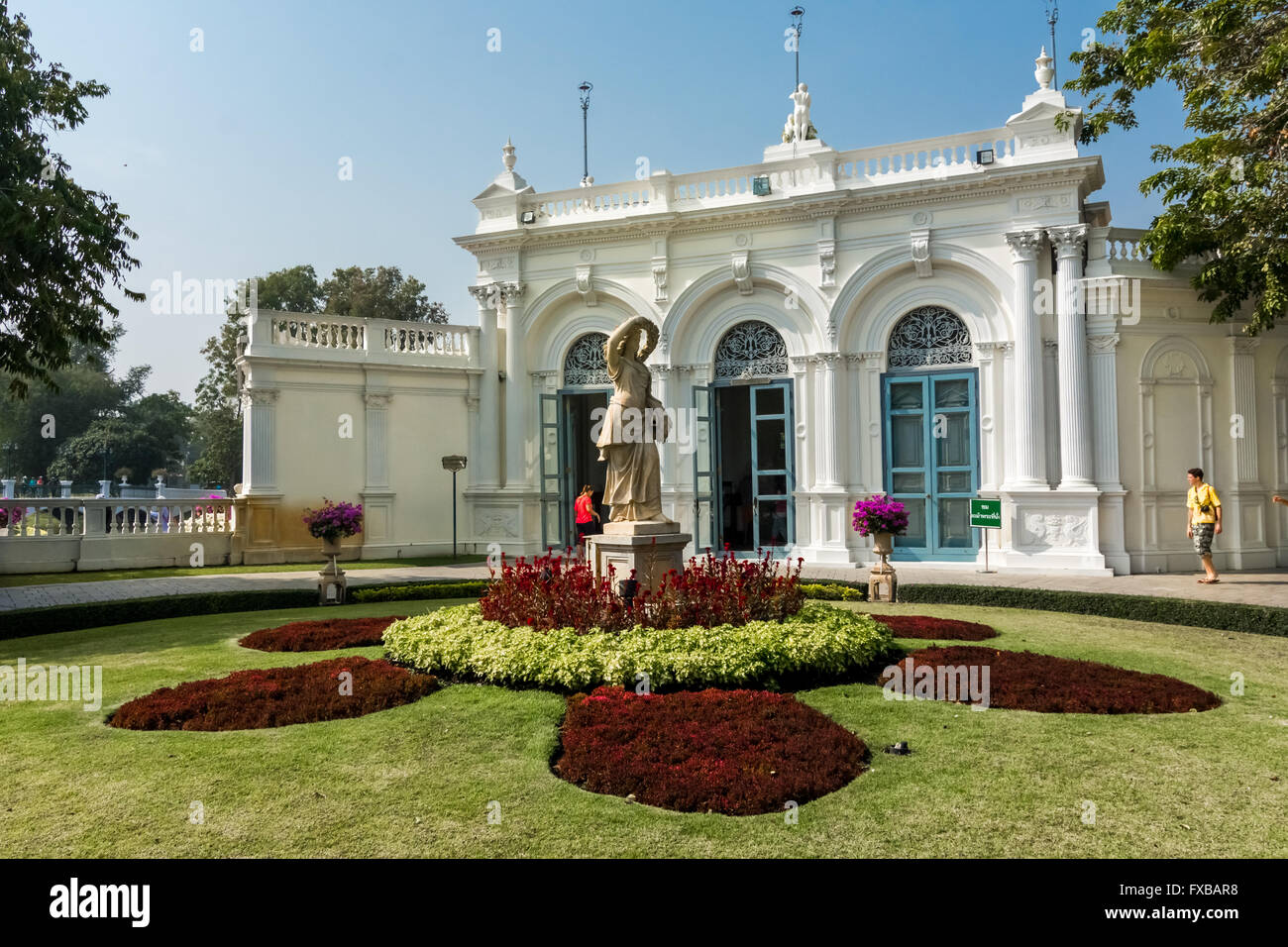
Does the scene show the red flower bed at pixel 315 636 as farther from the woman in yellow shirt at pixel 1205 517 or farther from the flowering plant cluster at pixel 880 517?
the woman in yellow shirt at pixel 1205 517

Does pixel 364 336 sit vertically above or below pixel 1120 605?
above

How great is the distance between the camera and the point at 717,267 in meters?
19.3

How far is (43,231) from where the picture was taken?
38.6 ft

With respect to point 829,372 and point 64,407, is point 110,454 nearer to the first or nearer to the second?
point 64,407

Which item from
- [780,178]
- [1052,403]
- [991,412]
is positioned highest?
[780,178]

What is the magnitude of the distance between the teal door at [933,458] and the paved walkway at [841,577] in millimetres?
845

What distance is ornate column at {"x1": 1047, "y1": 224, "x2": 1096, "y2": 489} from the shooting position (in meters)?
16.1

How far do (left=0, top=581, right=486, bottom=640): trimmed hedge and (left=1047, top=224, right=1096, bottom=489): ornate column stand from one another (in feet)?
35.9

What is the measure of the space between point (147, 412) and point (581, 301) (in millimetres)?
58081

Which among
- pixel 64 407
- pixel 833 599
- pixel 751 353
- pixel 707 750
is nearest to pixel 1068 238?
pixel 751 353

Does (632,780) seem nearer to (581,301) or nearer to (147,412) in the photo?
(581,301)

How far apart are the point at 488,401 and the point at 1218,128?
15454mm

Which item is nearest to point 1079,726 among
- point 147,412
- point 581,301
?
point 581,301

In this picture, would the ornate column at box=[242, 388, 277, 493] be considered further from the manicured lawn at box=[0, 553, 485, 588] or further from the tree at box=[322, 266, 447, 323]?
the tree at box=[322, 266, 447, 323]
